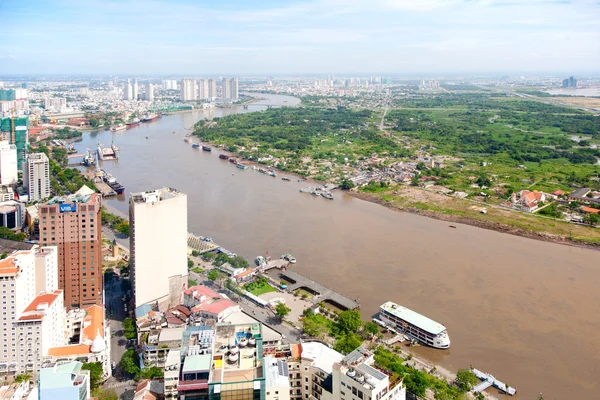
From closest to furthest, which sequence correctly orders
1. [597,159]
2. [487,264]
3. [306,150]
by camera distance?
1. [487,264]
2. [597,159]
3. [306,150]

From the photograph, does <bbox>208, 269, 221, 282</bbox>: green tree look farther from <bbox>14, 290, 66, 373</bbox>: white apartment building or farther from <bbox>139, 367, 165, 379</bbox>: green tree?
<bbox>14, 290, 66, 373</bbox>: white apartment building

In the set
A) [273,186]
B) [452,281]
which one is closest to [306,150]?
[273,186]

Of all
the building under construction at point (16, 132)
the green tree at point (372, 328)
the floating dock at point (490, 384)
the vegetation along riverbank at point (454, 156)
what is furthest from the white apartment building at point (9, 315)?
the building under construction at point (16, 132)

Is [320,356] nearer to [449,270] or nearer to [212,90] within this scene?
[449,270]

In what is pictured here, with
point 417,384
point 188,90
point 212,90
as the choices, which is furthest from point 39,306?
point 212,90

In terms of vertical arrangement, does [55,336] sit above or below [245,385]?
below

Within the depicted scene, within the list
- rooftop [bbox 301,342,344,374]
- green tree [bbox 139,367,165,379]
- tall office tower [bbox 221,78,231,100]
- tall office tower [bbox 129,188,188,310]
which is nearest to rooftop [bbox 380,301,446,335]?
rooftop [bbox 301,342,344,374]

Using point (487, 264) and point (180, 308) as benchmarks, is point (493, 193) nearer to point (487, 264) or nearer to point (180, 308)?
point (487, 264)

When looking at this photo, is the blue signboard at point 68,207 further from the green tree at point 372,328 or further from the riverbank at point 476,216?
the riverbank at point 476,216
